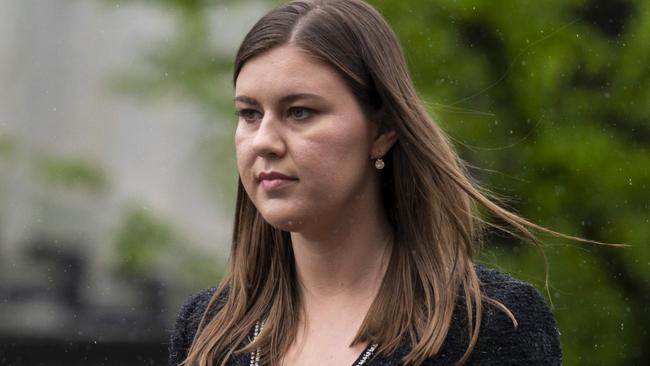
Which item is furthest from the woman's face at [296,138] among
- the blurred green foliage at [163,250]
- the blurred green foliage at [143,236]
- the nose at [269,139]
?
the blurred green foliage at [143,236]

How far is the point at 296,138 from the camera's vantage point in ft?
9.73

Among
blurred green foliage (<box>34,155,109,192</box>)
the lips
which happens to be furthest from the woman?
blurred green foliage (<box>34,155,109,192</box>)

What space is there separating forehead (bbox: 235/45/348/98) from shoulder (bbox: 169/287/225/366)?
0.53 meters

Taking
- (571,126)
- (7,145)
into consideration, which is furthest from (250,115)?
(7,145)

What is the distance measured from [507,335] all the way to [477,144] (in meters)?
4.07

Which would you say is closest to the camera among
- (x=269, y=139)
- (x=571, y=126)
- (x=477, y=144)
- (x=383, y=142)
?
(x=269, y=139)

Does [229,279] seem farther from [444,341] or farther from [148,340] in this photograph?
[148,340]

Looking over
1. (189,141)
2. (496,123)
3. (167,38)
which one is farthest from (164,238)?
(496,123)

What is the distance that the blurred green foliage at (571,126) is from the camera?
7.19m

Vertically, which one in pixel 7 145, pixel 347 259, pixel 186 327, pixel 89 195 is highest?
pixel 347 259

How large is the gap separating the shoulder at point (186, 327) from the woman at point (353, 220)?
0.07 m

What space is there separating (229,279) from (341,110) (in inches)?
20.6

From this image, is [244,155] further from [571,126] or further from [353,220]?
[571,126]

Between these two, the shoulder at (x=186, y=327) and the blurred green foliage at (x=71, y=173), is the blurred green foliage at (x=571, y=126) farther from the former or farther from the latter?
the shoulder at (x=186, y=327)
